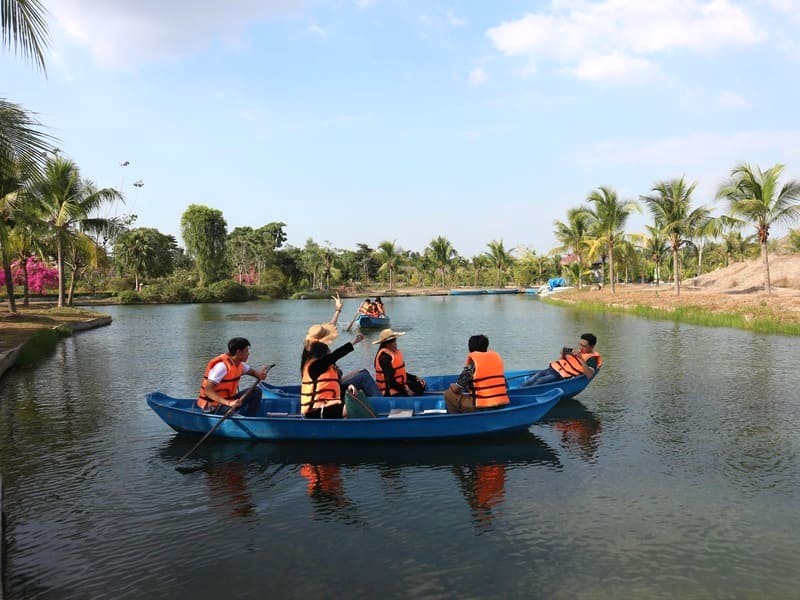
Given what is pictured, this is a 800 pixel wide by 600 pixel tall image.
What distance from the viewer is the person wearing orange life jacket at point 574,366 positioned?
12.0 metres

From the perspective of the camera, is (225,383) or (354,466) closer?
(354,466)

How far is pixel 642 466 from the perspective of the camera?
8.74 metres

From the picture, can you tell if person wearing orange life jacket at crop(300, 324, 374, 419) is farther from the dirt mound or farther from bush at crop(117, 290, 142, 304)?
bush at crop(117, 290, 142, 304)

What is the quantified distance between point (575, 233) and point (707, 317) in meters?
27.2

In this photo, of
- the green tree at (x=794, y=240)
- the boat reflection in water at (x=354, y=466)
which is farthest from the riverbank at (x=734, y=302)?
the boat reflection in water at (x=354, y=466)

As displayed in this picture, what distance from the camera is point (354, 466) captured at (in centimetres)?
894

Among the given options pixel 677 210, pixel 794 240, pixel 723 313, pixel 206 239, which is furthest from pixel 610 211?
pixel 206 239

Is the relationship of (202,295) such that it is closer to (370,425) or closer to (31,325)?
(31,325)

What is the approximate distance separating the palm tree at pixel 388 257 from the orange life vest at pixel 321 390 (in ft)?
234

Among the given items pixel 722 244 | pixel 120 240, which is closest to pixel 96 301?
pixel 120 240

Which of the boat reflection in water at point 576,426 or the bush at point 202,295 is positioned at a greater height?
the bush at point 202,295

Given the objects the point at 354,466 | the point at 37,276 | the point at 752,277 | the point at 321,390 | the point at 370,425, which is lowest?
the point at 354,466

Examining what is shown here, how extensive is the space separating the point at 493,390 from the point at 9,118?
978cm

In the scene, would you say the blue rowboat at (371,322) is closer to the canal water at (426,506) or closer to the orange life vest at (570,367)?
the canal water at (426,506)
